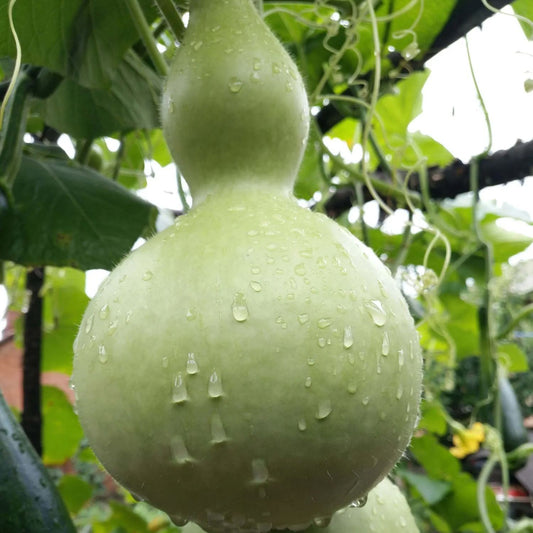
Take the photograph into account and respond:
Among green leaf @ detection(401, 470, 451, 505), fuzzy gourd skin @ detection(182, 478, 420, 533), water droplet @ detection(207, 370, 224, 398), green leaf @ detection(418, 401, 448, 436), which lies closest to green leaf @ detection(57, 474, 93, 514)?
green leaf @ detection(401, 470, 451, 505)

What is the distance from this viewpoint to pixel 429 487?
1.59 metres

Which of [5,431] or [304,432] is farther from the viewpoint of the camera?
[5,431]

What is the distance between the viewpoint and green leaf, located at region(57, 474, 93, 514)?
56.1 inches

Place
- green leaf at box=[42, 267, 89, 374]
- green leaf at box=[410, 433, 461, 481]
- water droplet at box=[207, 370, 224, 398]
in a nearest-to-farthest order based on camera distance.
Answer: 1. water droplet at box=[207, 370, 224, 398]
2. green leaf at box=[42, 267, 89, 374]
3. green leaf at box=[410, 433, 461, 481]

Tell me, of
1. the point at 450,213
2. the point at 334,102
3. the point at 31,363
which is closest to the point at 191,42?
the point at 334,102

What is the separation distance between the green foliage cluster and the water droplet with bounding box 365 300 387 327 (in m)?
0.26

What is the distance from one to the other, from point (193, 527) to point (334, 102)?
0.65m

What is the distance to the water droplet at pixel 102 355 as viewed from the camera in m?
0.38

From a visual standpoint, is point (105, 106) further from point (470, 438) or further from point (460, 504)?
point (460, 504)

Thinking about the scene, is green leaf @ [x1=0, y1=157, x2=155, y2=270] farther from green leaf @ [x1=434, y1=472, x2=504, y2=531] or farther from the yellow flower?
green leaf @ [x1=434, y1=472, x2=504, y2=531]

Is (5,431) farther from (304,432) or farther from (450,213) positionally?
(450,213)

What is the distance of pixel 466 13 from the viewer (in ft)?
2.85

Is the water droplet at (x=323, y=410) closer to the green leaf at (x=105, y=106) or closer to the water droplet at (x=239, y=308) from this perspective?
the water droplet at (x=239, y=308)

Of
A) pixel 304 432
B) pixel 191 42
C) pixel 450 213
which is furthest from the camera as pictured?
pixel 450 213
